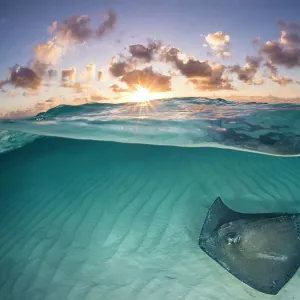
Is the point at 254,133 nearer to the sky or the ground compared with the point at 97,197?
nearer to the sky

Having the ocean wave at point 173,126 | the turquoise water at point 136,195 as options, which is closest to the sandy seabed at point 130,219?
the turquoise water at point 136,195

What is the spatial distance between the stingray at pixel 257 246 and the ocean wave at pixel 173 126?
13.7ft

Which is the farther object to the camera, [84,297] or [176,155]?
[176,155]

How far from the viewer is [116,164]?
36.1 feet

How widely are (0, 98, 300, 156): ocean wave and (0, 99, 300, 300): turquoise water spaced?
5 centimetres

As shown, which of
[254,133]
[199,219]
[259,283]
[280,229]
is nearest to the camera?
[259,283]

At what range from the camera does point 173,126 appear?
34.3 ft

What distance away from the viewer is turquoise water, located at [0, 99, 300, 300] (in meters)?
5.23

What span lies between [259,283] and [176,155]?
784 cm

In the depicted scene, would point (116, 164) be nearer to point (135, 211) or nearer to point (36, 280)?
point (135, 211)

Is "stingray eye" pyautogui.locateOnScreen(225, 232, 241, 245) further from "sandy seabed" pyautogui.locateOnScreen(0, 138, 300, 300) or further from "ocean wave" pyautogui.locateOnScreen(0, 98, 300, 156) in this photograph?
"ocean wave" pyautogui.locateOnScreen(0, 98, 300, 156)

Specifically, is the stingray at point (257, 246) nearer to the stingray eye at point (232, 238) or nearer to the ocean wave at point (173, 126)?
the stingray eye at point (232, 238)

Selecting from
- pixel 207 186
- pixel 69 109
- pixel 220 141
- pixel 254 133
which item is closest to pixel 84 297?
pixel 207 186

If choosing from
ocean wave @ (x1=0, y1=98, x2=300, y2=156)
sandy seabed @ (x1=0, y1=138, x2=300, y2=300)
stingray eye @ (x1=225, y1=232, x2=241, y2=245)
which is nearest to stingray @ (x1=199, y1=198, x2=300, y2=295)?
stingray eye @ (x1=225, y1=232, x2=241, y2=245)
